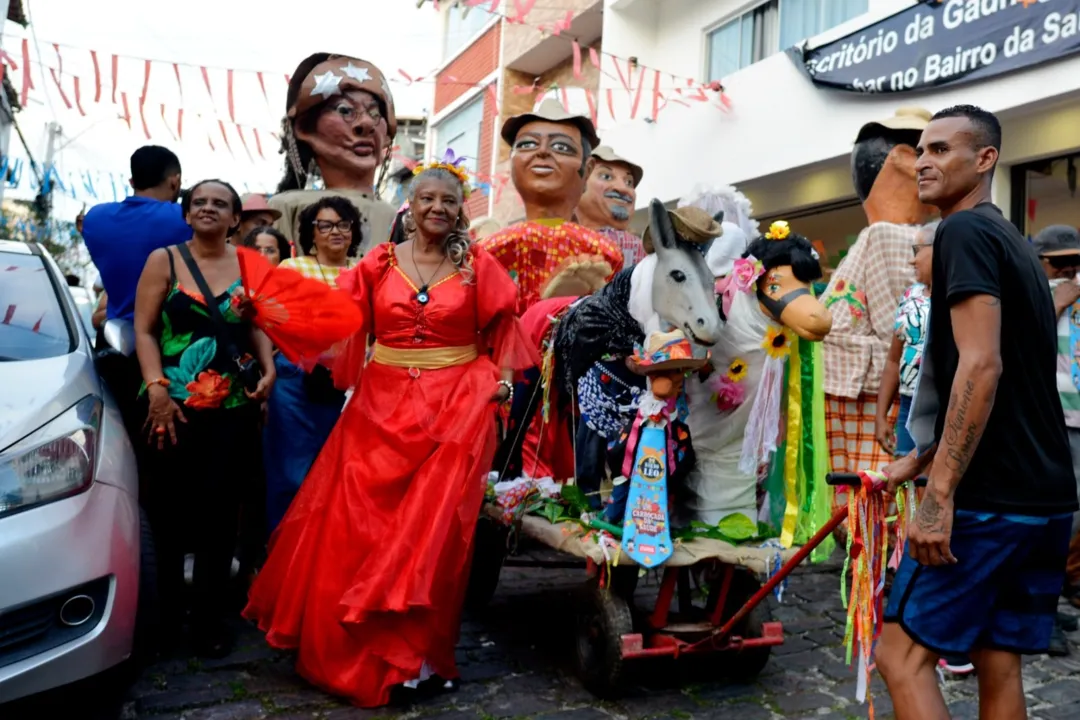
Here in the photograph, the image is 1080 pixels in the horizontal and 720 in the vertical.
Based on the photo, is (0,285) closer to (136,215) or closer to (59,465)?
Result: (136,215)

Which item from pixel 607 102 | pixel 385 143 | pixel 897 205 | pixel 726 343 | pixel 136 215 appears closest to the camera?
pixel 726 343

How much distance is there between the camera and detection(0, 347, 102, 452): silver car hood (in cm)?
258

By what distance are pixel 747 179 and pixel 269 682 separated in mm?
7662

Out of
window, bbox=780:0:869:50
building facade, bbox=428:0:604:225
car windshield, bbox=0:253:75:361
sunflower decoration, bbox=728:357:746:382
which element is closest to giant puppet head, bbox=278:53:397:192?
car windshield, bbox=0:253:75:361

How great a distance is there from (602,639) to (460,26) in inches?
641

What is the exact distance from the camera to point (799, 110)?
29.2ft

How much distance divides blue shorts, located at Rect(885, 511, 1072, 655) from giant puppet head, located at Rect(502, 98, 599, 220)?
309 cm

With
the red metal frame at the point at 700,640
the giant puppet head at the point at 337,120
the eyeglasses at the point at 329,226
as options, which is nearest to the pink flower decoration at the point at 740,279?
the red metal frame at the point at 700,640

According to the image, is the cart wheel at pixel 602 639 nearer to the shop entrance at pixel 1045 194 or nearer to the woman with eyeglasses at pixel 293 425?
the woman with eyeglasses at pixel 293 425

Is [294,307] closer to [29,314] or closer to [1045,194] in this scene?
[29,314]

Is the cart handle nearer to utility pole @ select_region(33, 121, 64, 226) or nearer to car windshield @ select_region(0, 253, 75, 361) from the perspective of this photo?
car windshield @ select_region(0, 253, 75, 361)

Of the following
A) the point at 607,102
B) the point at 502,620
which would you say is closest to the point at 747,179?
the point at 607,102

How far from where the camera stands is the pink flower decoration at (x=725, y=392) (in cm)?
326

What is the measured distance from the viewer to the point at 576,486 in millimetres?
3529
